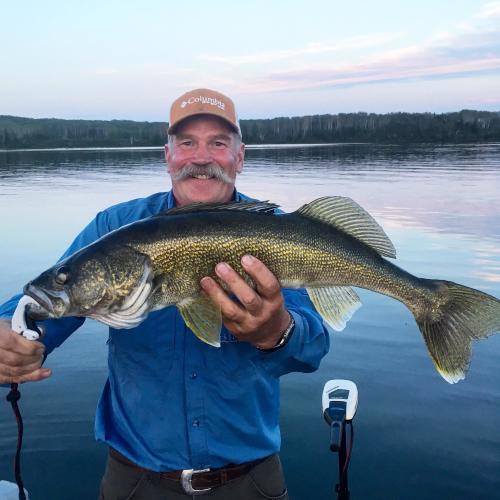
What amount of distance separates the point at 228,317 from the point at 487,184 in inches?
1106

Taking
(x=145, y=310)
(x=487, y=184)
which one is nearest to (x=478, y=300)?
Result: (x=145, y=310)

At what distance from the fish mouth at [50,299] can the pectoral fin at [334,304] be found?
146 centimetres

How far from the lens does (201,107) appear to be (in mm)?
4172

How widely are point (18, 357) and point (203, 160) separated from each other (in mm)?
1850

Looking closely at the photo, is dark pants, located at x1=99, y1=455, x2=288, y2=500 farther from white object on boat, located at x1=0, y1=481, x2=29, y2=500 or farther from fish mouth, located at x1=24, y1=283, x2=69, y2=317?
fish mouth, located at x1=24, y1=283, x2=69, y2=317

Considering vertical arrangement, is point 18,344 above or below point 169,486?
above

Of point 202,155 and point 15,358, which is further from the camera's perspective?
point 202,155

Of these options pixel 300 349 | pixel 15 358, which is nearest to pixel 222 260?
pixel 300 349

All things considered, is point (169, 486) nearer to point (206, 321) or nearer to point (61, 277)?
point (206, 321)

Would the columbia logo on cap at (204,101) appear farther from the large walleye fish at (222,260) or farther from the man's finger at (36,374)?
the man's finger at (36,374)

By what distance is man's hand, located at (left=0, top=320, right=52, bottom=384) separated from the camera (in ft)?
9.37

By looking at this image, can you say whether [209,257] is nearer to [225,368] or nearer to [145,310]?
[145,310]

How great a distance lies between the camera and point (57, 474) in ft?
18.7

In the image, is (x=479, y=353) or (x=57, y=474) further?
(x=479, y=353)
